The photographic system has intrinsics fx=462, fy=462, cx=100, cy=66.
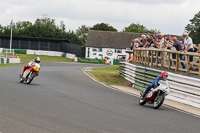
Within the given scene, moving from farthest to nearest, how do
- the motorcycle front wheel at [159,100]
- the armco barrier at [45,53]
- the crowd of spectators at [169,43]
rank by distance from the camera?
1. the armco barrier at [45,53]
2. the crowd of spectators at [169,43]
3. the motorcycle front wheel at [159,100]

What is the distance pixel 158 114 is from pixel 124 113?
4.16 ft

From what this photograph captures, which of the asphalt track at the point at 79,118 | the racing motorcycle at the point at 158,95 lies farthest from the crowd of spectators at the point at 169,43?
the asphalt track at the point at 79,118

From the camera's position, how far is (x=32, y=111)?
10898mm

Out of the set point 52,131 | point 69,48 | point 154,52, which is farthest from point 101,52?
point 52,131

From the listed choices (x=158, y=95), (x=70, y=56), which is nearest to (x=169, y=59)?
(x=158, y=95)

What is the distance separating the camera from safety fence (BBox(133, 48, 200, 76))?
1848cm

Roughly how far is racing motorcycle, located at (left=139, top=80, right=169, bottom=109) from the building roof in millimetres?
82362

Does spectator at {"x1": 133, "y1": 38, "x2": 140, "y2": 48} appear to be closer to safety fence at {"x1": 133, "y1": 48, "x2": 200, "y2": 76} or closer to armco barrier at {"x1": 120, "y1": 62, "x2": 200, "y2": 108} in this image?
safety fence at {"x1": 133, "y1": 48, "x2": 200, "y2": 76}

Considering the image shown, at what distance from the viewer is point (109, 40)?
9994 centimetres

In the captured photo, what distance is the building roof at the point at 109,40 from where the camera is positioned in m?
98.4

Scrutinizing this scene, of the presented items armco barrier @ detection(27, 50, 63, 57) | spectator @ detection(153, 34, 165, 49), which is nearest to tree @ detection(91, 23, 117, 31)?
armco barrier @ detection(27, 50, 63, 57)

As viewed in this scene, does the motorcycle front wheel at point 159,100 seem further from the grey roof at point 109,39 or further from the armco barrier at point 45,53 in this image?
the grey roof at point 109,39

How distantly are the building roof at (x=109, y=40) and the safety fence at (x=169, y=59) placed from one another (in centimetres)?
7127

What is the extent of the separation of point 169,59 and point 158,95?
610 centimetres
